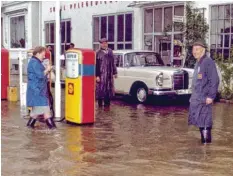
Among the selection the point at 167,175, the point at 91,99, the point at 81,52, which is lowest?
the point at 167,175

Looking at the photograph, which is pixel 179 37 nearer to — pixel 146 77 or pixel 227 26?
pixel 227 26

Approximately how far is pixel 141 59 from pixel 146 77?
1049 mm

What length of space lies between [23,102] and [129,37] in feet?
36.5

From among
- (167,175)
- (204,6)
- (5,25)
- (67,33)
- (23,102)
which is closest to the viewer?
(167,175)

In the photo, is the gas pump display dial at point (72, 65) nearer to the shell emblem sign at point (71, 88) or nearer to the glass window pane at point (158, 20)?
the shell emblem sign at point (71, 88)

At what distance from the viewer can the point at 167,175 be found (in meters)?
6.32

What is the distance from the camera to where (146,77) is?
1484 centimetres

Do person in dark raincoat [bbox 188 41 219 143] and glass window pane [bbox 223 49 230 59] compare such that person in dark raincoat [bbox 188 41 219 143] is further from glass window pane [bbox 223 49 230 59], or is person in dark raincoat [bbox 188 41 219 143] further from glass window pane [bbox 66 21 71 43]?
glass window pane [bbox 66 21 71 43]

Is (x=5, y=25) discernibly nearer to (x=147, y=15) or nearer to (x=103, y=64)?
(x=147, y=15)

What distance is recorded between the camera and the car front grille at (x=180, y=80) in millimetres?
14583

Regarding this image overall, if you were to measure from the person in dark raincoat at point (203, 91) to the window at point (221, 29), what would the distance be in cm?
906

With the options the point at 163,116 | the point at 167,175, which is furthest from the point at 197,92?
the point at 163,116

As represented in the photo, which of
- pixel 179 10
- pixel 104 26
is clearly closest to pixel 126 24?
pixel 104 26

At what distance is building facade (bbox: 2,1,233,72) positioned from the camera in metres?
17.9
